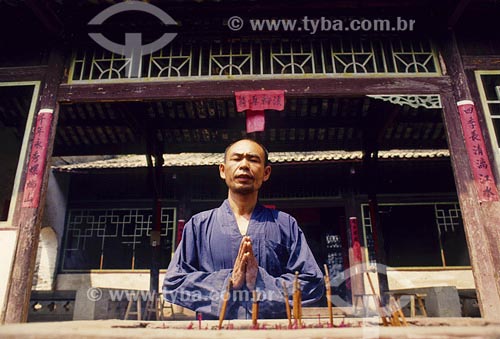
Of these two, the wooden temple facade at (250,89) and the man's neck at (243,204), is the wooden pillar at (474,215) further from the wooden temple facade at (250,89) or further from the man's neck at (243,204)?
the man's neck at (243,204)

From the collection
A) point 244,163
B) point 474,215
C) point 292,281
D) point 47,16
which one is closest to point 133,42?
point 47,16

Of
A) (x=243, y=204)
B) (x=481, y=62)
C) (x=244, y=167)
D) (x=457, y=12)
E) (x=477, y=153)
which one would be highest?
(x=457, y=12)

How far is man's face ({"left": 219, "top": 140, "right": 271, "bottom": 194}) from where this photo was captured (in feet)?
9.37

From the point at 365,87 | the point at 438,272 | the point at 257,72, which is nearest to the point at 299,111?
the point at 257,72

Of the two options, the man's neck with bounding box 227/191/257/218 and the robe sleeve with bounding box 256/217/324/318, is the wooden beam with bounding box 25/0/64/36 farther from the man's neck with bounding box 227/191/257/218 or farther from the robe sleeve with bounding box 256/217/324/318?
the robe sleeve with bounding box 256/217/324/318

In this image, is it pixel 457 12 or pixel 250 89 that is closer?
pixel 457 12

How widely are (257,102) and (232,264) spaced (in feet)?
9.16

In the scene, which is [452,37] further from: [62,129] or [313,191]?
[62,129]

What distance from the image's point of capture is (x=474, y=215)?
14.4 ft

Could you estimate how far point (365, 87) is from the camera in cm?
498

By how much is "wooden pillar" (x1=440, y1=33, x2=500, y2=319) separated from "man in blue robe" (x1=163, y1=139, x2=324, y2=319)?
8.30 feet

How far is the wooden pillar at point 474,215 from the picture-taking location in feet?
13.5

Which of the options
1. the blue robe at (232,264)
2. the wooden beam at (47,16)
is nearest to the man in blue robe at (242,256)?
the blue robe at (232,264)

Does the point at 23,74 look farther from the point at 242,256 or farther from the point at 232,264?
the point at 242,256
